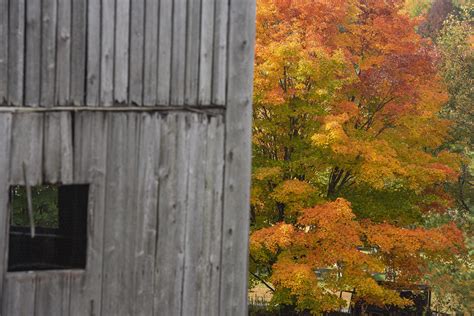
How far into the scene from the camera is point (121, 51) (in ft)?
16.0

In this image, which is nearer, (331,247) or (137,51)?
(137,51)

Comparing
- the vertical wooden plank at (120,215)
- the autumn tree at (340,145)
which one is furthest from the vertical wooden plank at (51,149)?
the autumn tree at (340,145)

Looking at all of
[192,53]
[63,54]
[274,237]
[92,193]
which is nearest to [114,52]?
[63,54]

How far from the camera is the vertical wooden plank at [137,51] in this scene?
489cm

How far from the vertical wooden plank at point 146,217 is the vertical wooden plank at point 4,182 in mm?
884

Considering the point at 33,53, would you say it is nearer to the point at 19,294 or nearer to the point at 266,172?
the point at 19,294

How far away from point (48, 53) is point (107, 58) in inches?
15.8

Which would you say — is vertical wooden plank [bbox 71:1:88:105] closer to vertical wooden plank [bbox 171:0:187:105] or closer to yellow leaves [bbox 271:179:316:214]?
vertical wooden plank [bbox 171:0:187:105]

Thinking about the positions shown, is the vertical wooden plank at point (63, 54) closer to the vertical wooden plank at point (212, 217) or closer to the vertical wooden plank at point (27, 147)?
the vertical wooden plank at point (27, 147)

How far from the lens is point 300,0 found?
54.7 ft

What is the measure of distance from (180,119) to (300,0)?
12.4 meters

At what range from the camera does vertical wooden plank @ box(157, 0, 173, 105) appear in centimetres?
495

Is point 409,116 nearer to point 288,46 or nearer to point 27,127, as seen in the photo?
point 288,46

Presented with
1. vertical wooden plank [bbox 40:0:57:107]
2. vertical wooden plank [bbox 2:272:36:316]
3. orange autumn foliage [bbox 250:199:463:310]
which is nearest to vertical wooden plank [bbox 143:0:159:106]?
vertical wooden plank [bbox 40:0:57:107]
